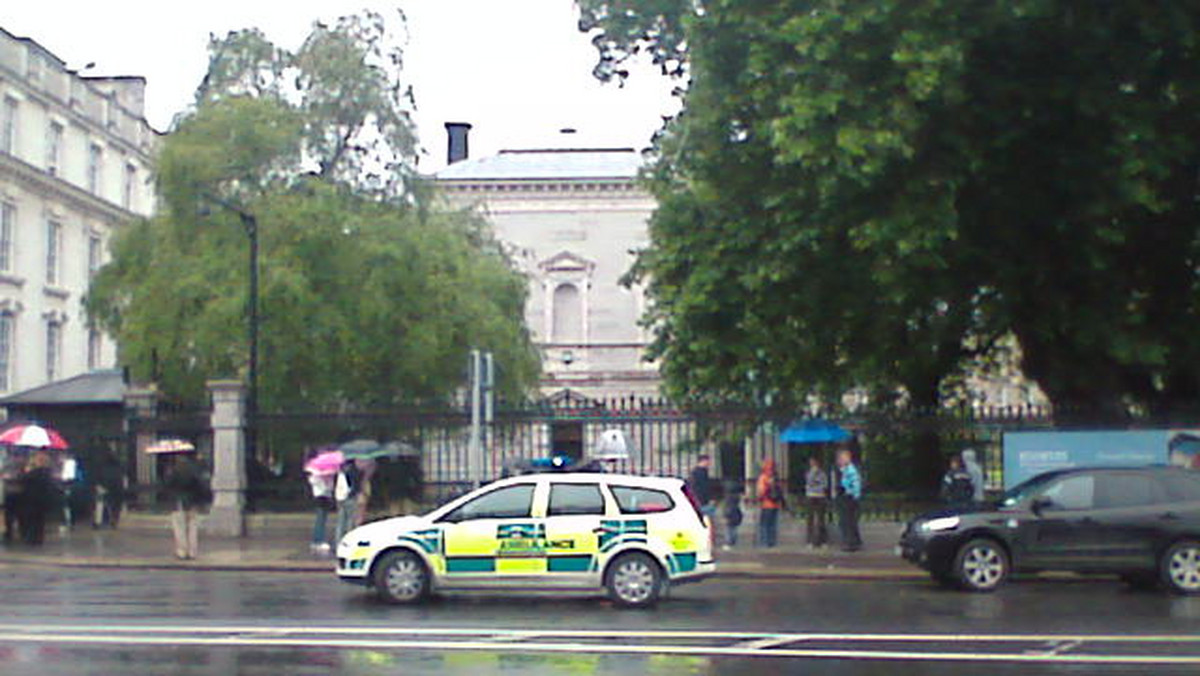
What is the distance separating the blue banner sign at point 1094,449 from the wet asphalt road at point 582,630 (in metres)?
3.17

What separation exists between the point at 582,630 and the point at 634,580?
7.71 feet

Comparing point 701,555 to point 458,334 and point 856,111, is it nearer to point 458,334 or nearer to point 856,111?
point 856,111

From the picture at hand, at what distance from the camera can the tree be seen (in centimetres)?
3459

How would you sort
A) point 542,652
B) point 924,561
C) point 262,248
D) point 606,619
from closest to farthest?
1. point 542,652
2. point 606,619
3. point 924,561
4. point 262,248

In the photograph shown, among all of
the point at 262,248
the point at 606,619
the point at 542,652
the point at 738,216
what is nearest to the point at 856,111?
the point at 738,216

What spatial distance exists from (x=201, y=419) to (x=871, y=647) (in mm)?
19177

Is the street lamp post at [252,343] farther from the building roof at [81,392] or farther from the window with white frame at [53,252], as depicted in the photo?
the window with white frame at [53,252]

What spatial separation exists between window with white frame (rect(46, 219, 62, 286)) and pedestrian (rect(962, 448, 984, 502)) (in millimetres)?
35773

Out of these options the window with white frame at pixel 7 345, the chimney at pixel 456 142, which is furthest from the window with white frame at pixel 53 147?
the chimney at pixel 456 142

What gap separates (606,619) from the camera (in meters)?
15.8

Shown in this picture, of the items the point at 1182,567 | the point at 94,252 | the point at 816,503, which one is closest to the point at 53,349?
the point at 94,252

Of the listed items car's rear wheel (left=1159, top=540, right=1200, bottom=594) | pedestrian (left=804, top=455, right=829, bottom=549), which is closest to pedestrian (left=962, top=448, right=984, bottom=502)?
pedestrian (left=804, top=455, right=829, bottom=549)

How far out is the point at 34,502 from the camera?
2748 centimetres

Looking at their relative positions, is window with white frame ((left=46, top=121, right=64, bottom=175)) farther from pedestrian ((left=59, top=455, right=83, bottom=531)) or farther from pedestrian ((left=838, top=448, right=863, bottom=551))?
pedestrian ((left=838, top=448, right=863, bottom=551))
